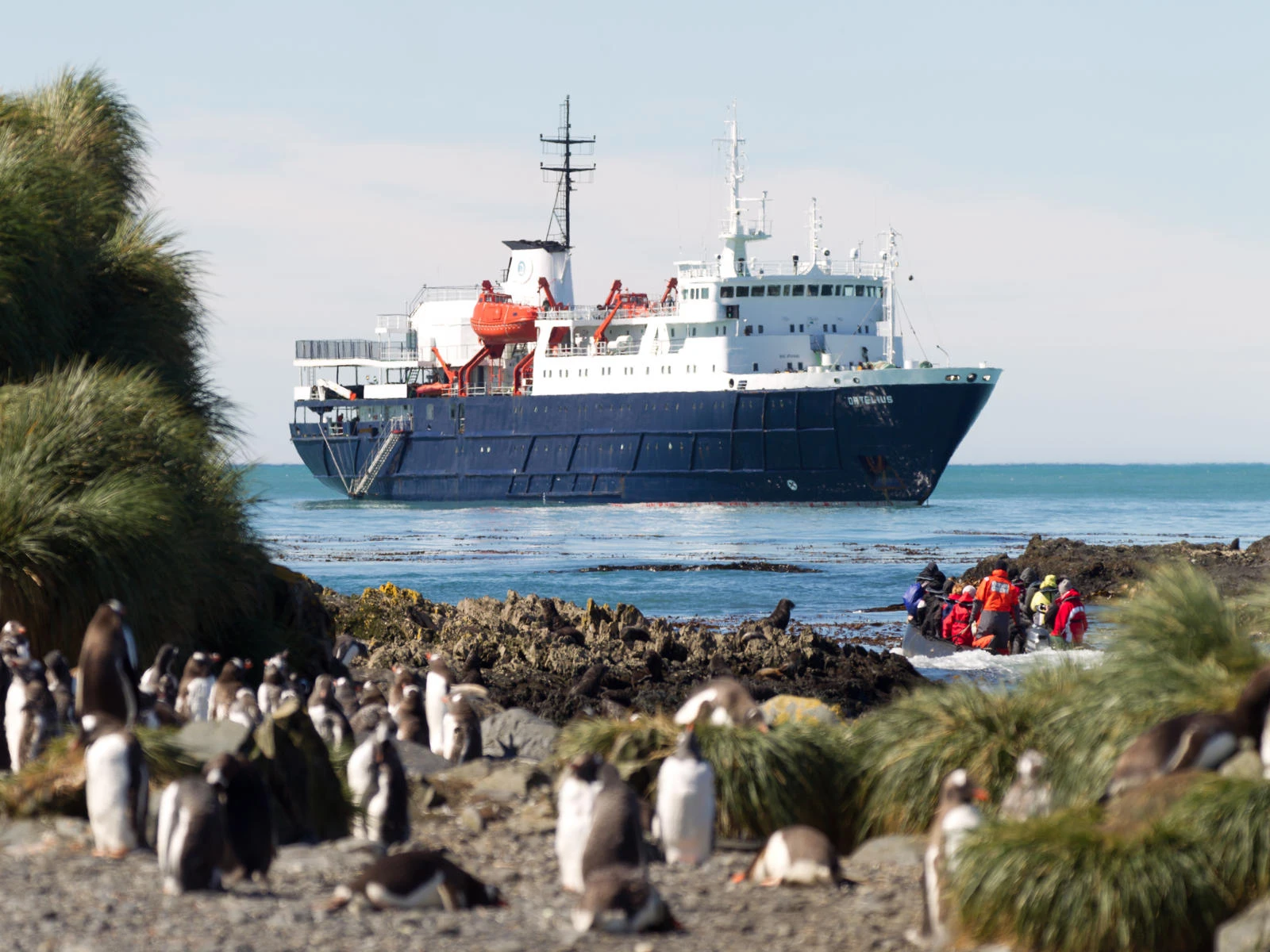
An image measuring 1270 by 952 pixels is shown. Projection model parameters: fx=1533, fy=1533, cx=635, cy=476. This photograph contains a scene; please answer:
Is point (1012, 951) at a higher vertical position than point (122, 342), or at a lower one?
lower

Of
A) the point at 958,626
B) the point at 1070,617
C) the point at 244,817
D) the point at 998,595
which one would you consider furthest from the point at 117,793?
the point at 1070,617

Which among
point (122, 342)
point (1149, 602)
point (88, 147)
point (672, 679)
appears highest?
point (88, 147)

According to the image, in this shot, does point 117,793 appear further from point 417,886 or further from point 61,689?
point 61,689

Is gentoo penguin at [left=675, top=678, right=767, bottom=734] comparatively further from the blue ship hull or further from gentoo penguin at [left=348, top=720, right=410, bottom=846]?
the blue ship hull

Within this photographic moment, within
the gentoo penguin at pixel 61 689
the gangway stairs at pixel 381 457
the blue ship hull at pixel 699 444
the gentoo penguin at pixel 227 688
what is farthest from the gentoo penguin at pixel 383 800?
the gangway stairs at pixel 381 457

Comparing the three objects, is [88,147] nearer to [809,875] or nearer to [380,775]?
[380,775]

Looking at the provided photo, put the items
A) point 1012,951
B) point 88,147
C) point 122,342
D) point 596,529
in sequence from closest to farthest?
point 1012,951, point 122,342, point 88,147, point 596,529

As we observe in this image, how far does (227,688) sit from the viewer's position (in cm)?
977

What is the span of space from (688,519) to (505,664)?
110 ft

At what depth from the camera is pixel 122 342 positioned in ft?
45.7

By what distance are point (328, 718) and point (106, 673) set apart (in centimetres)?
173

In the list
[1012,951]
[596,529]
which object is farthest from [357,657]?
[596,529]

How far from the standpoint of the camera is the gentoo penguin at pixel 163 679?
9508 millimetres

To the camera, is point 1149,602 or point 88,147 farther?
point 88,147
